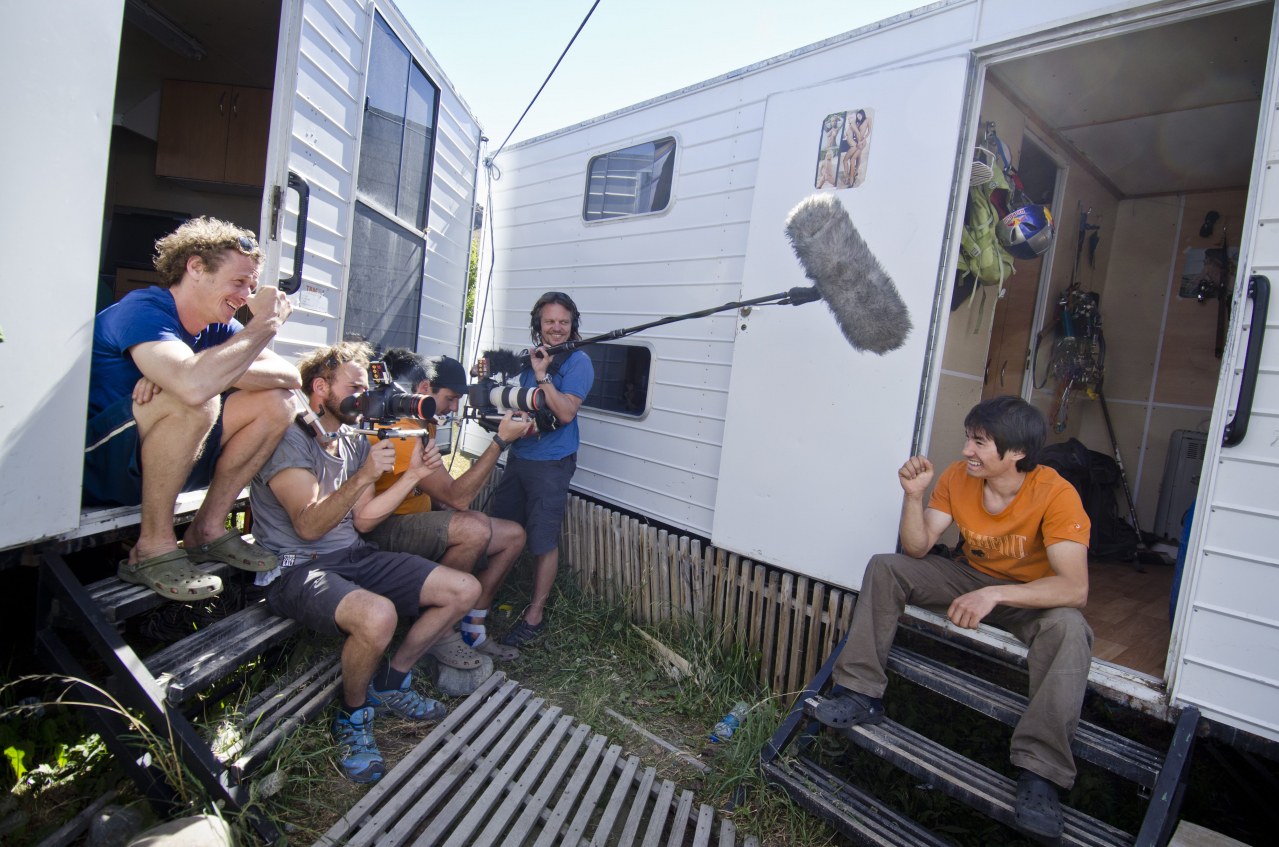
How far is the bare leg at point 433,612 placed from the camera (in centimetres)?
286

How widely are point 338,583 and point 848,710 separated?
197cm

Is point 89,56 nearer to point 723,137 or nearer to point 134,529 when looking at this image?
point 134,529

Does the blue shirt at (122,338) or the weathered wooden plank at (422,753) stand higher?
the blue shirt at (122,338)

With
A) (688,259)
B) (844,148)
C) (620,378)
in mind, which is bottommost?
(620,378)

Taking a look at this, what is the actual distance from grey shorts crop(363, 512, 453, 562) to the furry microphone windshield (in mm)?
2114

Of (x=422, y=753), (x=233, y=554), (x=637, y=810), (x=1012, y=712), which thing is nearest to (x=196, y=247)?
(x=233, y=554)

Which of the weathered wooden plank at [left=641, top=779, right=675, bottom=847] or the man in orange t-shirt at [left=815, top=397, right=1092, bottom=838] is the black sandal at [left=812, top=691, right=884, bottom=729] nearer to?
the man in orange t-shirt at [left=815, top=397, right=1092, bottom=838]

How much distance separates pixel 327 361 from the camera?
2.87 meters

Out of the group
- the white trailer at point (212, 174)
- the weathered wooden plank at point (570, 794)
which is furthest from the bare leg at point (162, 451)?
the weathered wooden plank at point (570, 794)

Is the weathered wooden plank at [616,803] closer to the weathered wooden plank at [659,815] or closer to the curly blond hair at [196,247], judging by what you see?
the weathered wooden plank at [659,815]

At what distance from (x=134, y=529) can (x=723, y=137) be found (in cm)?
343

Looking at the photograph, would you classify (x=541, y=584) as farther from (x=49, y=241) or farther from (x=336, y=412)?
(x=49, y=241)

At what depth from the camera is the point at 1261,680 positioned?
7.14 ft

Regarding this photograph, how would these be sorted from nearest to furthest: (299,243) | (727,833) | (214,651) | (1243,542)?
(1243,542)
(214,651)
(727,833)
(299,243)
